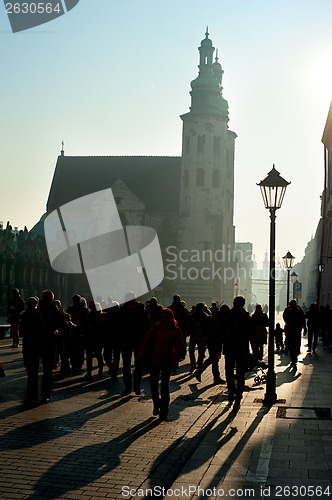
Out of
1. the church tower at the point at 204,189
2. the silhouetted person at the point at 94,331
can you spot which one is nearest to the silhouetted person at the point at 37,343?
Answer: the silhouetted person at the point at 94,331

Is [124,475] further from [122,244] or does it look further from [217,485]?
[122,244]

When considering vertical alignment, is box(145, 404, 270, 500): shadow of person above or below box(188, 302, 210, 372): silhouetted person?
below

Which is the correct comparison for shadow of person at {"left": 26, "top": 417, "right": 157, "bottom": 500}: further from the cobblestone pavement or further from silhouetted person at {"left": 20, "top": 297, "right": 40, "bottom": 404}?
silhouetted person at {"left": 20, "top": 297, "right": 40, "bottom": 404}

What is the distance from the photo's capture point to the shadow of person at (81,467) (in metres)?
6.25

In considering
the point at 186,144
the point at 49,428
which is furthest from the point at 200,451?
the point at 186,144

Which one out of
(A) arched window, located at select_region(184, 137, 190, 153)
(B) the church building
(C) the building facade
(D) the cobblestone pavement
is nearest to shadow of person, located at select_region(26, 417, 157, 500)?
(D) the cobblestone pavement

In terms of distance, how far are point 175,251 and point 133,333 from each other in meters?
54.3

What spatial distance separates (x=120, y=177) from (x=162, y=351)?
6571cm

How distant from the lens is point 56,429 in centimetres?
895

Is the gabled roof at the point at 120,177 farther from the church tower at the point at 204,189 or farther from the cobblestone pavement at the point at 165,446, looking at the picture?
the cobblestone pavement at the point at 165,446

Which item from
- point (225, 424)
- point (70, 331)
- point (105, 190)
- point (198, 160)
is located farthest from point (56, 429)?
point (105, 190)

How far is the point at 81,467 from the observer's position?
23.1 feet

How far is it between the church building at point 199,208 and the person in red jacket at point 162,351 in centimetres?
5091

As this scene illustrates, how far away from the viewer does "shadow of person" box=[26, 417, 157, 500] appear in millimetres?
6250
